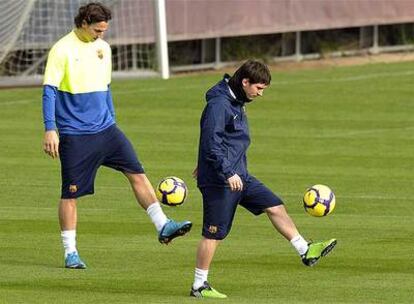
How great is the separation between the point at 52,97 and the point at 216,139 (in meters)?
1.98

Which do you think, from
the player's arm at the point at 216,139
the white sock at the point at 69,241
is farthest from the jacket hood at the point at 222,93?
the white sock at the point at 69,241

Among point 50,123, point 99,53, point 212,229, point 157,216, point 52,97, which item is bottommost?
point 157,216

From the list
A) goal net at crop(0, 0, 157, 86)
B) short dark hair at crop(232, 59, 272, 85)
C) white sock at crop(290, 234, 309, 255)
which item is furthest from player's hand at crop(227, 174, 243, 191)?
goal net at crop(0, 0, 157, 86)

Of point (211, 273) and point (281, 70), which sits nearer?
point (211, 273)

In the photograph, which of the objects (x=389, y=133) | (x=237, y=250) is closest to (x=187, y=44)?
(x=389, y=133)

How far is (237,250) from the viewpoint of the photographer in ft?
44.8

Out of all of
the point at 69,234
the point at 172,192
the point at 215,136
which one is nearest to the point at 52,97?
the point at 69,234

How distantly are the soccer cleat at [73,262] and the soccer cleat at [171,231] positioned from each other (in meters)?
0.67

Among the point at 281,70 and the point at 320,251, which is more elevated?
the point at 320,251

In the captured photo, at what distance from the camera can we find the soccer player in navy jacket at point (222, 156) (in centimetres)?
1128

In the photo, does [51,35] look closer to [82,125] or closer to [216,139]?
[82,125]

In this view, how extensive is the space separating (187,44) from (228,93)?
1749cm

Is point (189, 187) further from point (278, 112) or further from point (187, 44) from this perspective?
point (187, 44)

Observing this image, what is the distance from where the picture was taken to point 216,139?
11.3 m
